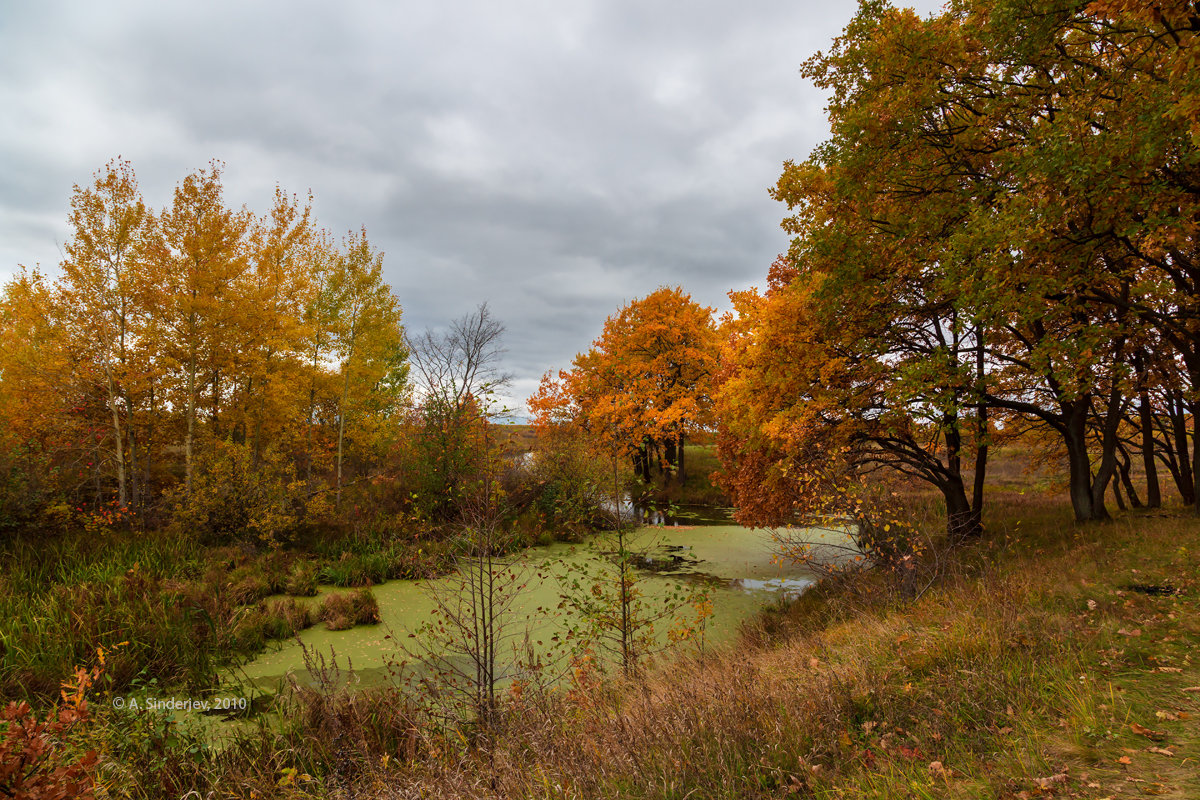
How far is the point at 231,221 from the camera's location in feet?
42.5

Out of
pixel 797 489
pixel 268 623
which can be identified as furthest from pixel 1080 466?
pixel 268 623

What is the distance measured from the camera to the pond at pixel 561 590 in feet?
24.4

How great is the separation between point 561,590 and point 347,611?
3919mm

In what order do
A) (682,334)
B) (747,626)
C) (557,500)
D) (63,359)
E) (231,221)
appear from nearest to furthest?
(747,626)
(63,359)
(231,221)
(557,500)
(682,334)

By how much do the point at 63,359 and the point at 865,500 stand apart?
16645 millimetres

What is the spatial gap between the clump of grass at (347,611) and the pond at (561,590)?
14 centimetres

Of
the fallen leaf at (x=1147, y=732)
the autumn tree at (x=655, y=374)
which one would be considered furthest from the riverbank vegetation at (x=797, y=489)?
the autumn tree at (x=655, y=374)

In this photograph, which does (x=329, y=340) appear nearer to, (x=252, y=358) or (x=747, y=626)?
(x=252, y=358)

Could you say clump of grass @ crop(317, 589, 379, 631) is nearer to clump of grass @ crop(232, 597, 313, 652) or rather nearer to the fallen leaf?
clump of grass @ crop(232, 597, 313, 652)

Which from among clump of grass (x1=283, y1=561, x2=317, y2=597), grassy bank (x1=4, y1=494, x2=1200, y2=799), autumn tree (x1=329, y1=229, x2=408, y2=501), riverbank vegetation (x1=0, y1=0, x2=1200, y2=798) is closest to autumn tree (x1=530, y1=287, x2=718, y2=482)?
riverbank vegetation (x1=0, y1=0, x2=1200, y2=798)

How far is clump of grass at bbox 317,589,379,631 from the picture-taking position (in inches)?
344

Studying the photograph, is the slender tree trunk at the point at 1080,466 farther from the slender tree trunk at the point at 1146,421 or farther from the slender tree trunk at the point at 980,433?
the slender tree trunk at the point at 980,433

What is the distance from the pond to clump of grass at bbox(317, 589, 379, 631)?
0.47ft

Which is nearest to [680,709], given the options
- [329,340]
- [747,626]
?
[747,626]
